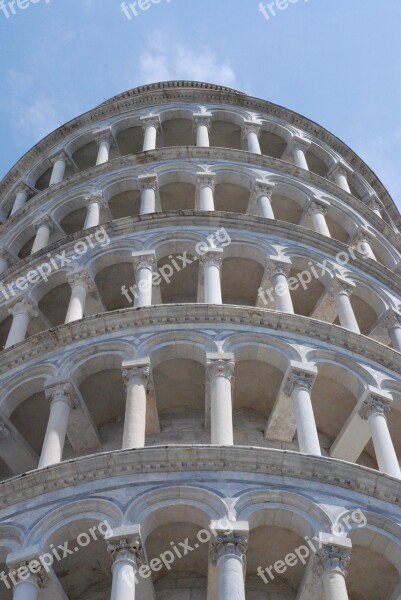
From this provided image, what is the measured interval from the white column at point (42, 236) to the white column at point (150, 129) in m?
4.66

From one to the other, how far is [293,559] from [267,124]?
2095cm

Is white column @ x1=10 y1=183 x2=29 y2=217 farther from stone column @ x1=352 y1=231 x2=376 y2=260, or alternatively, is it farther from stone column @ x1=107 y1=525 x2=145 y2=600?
stone column @ x1=107 y1=525 x2=145 y2=600

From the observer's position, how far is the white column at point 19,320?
850 inches

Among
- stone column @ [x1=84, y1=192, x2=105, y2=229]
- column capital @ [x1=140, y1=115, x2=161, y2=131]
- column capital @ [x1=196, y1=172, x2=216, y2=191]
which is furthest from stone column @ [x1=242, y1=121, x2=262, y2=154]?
stone column @ [x1=84, y1=192, x2=105, y2=229]

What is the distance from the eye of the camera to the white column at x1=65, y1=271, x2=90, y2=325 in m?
21.2

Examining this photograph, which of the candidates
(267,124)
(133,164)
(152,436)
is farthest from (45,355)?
(267,124)

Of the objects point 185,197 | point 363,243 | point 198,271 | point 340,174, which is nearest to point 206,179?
point 185,197

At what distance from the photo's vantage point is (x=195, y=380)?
19594mm

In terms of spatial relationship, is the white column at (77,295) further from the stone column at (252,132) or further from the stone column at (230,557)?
the stone column at (252,132)

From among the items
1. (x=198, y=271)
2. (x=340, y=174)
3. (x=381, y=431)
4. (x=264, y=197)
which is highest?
(x=340, y=174)

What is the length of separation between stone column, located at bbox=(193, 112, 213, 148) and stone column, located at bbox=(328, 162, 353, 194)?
4.10 m

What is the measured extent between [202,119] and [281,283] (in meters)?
11.9

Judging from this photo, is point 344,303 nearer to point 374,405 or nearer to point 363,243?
point 374,405

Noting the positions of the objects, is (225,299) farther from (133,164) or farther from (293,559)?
(293,559)
